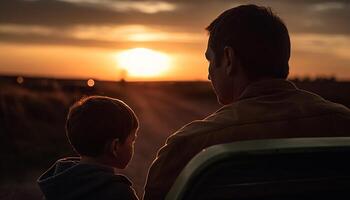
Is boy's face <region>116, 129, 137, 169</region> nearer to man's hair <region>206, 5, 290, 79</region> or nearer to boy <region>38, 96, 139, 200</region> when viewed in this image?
boy <region>38, 96, 139, 200</region>

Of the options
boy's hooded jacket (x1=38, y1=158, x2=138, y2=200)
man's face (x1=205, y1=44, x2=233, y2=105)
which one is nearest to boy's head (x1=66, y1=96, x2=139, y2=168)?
boy's hooded jacket (x1=38, y1=158, x2=138, y2=200)

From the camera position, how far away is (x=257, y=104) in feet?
8.70

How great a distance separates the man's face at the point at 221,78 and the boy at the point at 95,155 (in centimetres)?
56

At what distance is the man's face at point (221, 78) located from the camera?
2906 mm

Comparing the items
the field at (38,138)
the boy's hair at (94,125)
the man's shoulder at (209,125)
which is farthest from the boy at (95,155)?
the field at (38,138)

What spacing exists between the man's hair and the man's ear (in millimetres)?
15

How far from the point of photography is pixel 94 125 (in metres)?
3.33

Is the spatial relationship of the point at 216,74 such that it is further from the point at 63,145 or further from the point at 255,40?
the point at 63,145

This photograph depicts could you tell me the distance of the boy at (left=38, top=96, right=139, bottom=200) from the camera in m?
3.13

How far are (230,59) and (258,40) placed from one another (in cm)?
14

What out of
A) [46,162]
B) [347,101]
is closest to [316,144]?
[46,162]

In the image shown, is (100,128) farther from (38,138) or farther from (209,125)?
(38,138)

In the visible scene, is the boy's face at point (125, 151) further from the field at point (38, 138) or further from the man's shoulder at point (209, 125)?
the field at point (38, 138)

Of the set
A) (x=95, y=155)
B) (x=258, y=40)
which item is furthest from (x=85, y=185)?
(x=258, y=40)
